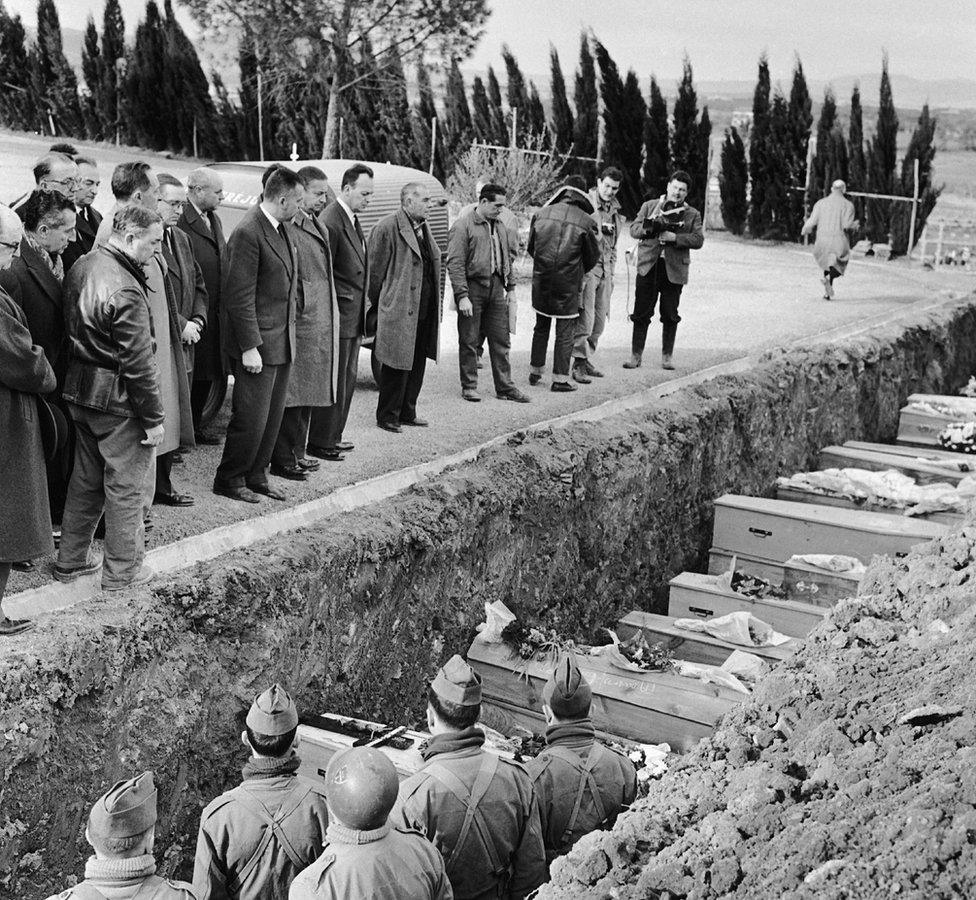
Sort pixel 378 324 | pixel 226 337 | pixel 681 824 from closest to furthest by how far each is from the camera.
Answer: pixel 681 824 → pixel 226 337 → pixel 378 324

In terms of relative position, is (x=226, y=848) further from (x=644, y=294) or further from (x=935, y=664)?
(x=644, y=294)

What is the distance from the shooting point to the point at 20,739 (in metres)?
4.19

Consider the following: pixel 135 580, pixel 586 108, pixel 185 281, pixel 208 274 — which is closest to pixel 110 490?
pixel 135 580

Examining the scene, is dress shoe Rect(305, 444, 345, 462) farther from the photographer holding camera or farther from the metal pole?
the metal pole

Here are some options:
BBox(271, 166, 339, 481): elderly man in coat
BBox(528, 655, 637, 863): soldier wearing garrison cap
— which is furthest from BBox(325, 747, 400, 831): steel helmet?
BBox(271, 166, 339, 481): elderly man in coat

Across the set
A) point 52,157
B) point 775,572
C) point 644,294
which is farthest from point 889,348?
point 52,157

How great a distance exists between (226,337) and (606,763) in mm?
3678

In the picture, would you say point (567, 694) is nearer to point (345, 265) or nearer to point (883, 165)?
point (345, 265)

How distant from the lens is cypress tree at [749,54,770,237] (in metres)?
26.8

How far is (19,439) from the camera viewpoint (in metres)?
5.14

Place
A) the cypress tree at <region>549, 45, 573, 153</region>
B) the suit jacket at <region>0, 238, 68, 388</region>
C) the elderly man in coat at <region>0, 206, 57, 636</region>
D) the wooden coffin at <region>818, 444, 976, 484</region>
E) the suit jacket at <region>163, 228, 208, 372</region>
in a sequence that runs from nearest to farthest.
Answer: the elderly man in coat at <region>0, 206, 57, 636</region>
the suit jacket at <region>0, 238, 68, 388</region>
the suit jacket at <region>163, 228, 208, 372</region>
the wooden coffin at <region>818, 444, 976, 484</region>
the cypress tree at <region>549, 45, 573, 153</region>

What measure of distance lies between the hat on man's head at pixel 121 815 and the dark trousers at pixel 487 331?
6719 millimetres

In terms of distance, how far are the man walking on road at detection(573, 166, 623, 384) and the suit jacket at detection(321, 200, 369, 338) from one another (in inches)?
123

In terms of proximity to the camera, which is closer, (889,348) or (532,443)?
(532,443)
